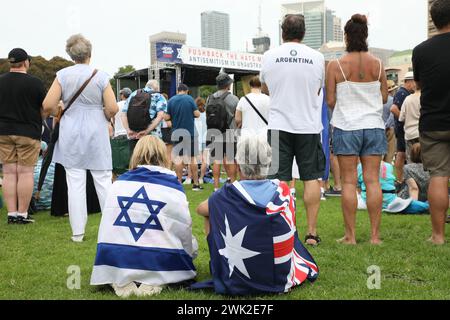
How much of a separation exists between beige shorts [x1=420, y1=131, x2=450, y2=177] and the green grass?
2.26ft

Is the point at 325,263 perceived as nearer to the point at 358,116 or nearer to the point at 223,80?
the point at 358,116

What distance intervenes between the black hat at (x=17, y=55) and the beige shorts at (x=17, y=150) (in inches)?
37.3

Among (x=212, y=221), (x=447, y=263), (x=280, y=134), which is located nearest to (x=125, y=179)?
(x=212, y=221)

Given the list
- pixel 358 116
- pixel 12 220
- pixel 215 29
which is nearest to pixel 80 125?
pixel 12 220

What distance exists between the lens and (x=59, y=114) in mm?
5148

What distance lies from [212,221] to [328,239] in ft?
6.56

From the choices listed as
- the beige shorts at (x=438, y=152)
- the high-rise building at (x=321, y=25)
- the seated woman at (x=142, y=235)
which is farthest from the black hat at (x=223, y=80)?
the high-rise building at (x=321, y=25)

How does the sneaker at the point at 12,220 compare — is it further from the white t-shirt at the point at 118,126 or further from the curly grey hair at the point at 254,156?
the curly grey hair at the point at 254,156

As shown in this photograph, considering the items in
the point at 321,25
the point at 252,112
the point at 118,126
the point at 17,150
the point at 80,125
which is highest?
the point at 321,25

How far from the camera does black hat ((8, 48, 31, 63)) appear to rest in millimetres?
6038

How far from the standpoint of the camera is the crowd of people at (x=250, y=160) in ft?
10.5

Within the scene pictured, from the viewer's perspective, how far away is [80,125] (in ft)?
16.3

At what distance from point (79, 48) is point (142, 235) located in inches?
101

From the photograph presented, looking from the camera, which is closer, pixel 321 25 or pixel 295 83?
pixel 295 83
